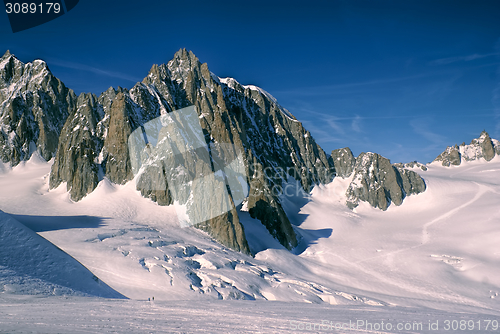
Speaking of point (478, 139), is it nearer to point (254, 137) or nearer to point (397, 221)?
point (397, 221)

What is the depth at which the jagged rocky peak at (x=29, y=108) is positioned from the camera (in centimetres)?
7325

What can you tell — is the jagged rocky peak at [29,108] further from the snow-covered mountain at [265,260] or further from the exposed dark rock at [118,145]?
the exposed dark rock at [118,145]

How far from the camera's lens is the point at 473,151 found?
138 meters

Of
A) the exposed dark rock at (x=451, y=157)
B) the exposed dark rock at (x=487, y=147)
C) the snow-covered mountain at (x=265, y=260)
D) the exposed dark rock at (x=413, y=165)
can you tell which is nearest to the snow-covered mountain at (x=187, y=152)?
the snow-covered mountain at (x=265, y=260)

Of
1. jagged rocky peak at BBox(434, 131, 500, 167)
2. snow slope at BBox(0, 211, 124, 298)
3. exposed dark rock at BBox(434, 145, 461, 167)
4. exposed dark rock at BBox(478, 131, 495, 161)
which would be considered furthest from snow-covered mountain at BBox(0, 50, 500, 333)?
exposed dark rock at BBox(478, 131, 495, 161)

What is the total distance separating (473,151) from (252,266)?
A: 143957 millimetres

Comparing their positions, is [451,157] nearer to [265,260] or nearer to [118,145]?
[265,260]

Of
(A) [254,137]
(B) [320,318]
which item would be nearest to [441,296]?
(B) [320,318]

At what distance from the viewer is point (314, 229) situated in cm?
7194

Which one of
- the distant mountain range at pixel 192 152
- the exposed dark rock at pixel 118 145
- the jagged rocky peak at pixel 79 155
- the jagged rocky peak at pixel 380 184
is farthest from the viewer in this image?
the jagged rocky peak at pixel 380 184

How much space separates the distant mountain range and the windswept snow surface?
12.0ft

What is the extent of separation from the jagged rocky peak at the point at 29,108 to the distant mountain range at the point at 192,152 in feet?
0.74

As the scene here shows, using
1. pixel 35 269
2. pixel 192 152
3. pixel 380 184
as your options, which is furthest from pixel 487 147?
pixel 35 269

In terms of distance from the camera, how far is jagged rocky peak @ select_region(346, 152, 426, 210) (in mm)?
95062
